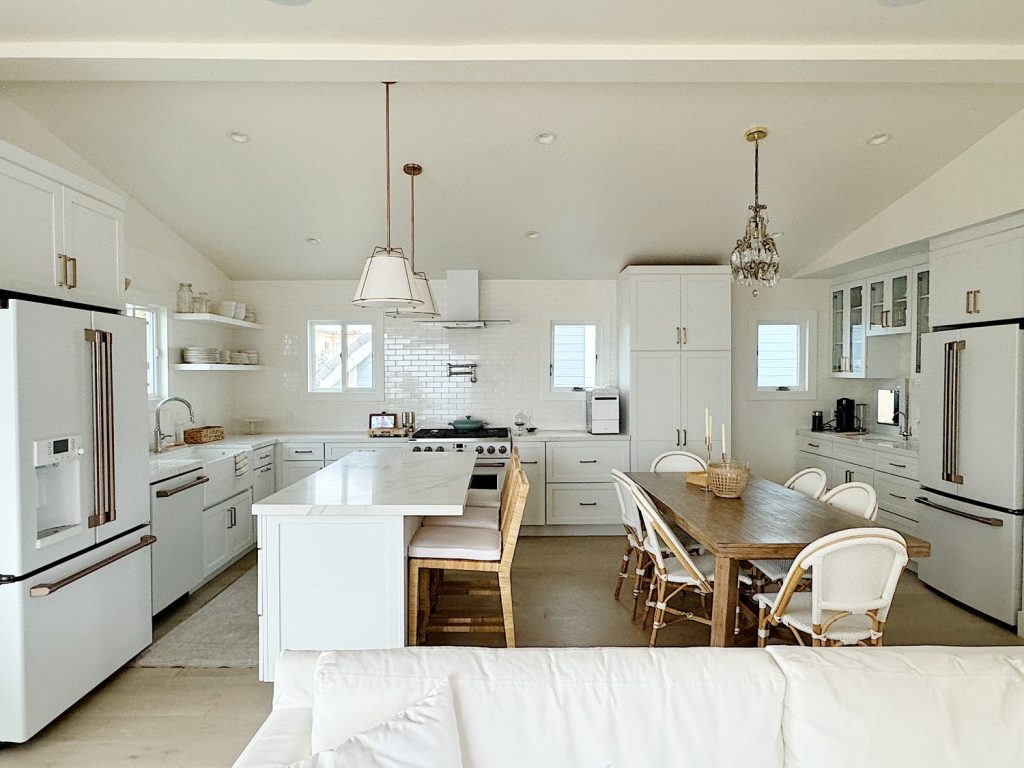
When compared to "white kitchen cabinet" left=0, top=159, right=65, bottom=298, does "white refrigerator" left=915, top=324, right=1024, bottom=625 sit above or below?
below

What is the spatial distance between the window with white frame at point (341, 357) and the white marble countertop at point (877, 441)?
426 centimetres

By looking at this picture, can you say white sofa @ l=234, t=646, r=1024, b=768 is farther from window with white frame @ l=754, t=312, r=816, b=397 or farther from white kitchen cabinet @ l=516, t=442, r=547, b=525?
window with white frame @ l=754, t=312, r=816, b=397

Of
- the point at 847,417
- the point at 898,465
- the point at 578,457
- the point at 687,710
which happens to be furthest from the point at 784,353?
the point at 687,710

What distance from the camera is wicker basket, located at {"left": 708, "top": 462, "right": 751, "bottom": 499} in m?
3.30

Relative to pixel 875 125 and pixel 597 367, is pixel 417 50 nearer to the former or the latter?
pixel 875 125

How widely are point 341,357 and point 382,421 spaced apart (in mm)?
835

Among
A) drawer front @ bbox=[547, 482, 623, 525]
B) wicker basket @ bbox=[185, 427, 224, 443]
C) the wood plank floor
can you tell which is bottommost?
the wood plank floor

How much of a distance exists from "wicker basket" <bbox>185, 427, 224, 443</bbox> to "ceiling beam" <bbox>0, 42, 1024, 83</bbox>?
283cm

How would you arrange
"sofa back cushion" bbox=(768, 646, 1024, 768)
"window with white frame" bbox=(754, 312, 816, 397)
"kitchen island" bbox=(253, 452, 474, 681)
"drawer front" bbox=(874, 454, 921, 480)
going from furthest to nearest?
"window with white frame" bbox=(754, 312, 816, 397)
"drawer front" bbox=(874, 454, 921, 480)
"kitchen island" bbox=(253, 452, 474, 681)
"sofa back cushion" bbox=(768, 646, 1024, 768)

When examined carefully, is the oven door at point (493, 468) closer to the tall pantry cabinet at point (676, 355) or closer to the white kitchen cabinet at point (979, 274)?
the tall pantry cabinet at point (676, 355)

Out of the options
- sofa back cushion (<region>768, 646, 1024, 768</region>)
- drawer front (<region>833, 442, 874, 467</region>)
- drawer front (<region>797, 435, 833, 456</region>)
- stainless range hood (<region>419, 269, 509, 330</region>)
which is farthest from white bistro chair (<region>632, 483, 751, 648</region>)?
stainless range hood (<region>419, 269, 509, 330</region>)

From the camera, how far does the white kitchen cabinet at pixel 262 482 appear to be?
4.88m

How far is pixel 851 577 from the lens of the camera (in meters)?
2.35

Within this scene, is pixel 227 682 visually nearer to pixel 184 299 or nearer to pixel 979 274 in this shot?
pixel 184 299
